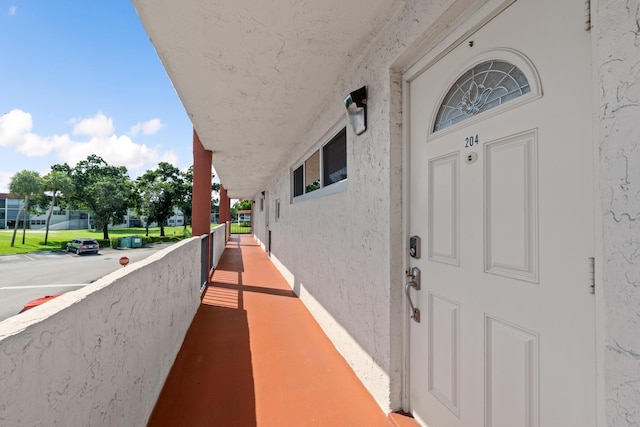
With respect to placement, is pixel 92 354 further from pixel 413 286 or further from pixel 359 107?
pixel 359 107

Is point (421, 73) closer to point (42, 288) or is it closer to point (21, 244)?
point (42, 288)

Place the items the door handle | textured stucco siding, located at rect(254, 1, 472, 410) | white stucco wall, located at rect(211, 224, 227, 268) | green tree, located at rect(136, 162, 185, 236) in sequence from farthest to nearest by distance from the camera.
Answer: green tree, located at rect(136, 162, 185, 236)
white stucco wall, located at rect(211, 224, 227, 268)
textured stucco siding, located at rect(254, 1, 472, 410)
the door handle

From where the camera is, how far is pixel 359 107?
2.23 meters

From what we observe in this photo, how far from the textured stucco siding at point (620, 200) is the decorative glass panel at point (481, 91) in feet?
1.24

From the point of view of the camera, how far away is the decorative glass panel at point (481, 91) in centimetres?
120

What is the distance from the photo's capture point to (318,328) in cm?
344

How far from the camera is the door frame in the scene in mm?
814

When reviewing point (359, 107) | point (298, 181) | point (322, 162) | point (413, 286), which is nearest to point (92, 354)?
point (413, 286)

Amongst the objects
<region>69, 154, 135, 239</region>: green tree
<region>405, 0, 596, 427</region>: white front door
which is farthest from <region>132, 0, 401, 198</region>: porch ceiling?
<region>69, 154, 135, 239</region>: green tree

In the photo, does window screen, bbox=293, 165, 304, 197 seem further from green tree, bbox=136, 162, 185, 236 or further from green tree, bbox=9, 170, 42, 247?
green tree, bbox=9, 170, 42, 247

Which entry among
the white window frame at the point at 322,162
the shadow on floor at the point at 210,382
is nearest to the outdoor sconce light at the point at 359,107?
the white window frame at the point at 322,162

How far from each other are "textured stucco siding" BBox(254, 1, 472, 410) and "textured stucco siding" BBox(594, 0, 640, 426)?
0.84m

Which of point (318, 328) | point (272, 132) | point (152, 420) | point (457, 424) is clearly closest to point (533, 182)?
point (457, 424)

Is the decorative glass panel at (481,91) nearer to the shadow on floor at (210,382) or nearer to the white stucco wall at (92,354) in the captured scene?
the white stucco wall at (92,354)
